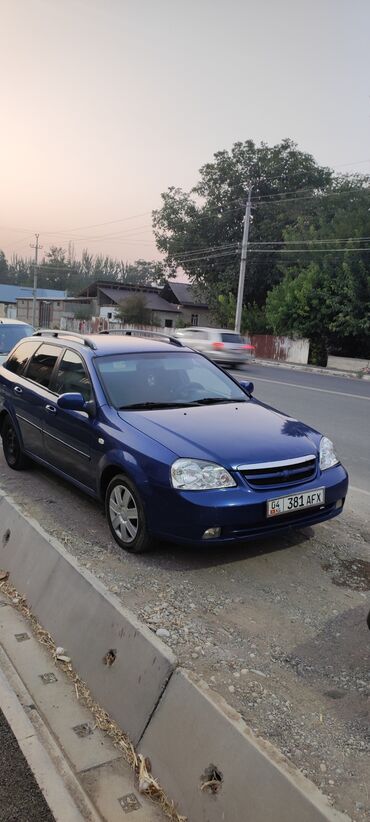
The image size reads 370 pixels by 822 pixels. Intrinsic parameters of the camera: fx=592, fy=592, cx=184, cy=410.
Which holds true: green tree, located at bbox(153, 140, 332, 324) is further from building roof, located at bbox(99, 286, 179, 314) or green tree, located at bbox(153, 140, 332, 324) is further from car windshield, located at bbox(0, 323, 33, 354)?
car windshield, located at bbox(0, 323, 33, 354)

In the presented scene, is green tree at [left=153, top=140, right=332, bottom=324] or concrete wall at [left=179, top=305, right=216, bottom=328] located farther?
concrete wall at [left=179, top=305, right=216, bottom=328]

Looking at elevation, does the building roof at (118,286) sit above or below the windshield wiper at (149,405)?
above

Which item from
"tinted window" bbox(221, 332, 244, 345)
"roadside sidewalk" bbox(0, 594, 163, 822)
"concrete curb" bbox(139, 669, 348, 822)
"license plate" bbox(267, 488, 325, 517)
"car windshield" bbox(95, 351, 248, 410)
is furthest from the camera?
"tinted window" bbox(221, 332, 244, 345)

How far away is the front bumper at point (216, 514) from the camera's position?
357 cm

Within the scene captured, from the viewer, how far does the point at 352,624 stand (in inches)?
129

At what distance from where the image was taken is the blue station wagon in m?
3.64

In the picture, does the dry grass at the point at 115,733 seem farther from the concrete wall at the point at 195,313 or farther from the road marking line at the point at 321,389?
the concrete wall at the point at 195,313

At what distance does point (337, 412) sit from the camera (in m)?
12.0

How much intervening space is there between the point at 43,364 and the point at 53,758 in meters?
3.94

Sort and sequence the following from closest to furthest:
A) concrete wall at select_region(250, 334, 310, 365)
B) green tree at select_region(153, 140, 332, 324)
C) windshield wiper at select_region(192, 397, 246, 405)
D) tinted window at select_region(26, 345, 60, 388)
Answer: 1. windshield wiper at select_region(192, 397, 246, 405)
2. tinted window at select_region(26, 345, 60, 388)
3. concrete wall at select_region(250, 334, 310, 365)
4. green tree at select_region(153, 140, 332, 324)

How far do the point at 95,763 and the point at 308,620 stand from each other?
1.39 metres

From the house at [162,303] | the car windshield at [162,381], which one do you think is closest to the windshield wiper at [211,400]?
the car windshield at [162,381]

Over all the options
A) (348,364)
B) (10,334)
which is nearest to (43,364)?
(10,334)

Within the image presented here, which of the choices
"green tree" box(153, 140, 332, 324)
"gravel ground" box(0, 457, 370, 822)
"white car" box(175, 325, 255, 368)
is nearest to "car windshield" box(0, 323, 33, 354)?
"gravel ground" box(0, 457, 370, 822)
